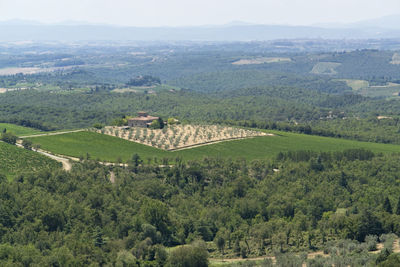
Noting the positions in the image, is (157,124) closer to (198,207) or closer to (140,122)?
(140,122)

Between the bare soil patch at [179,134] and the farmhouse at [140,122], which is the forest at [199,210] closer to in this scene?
the bare soil patch at [179,134]

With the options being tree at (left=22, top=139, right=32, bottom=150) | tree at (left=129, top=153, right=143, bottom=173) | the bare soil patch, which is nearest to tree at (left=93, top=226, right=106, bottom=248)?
tree at (left=129, top=153, right=143, bottom=173)

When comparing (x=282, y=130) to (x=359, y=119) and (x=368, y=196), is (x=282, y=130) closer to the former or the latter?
(x=359, y=119)

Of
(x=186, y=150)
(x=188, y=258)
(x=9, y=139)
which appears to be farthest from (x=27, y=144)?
(x=188, y=258)

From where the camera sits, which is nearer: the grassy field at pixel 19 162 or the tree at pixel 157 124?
the grassy field at pixel 19 162

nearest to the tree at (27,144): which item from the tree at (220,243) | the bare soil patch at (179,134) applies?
the bare soil patch at (179,134)

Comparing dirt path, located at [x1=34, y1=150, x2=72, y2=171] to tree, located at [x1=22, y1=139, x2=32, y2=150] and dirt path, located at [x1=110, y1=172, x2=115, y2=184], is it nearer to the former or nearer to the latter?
tree, located at [x1=22, y1=139, x2=32, y2=150]
